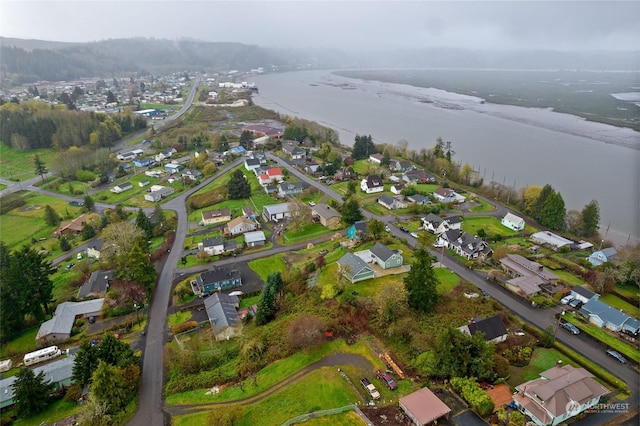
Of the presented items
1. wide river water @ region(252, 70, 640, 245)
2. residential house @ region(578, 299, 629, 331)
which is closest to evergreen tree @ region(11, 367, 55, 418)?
residential house @ region(578, 299, 629, 331)

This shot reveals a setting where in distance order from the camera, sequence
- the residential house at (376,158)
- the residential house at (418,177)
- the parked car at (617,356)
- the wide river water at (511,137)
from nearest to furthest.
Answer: the parked car at (617,356) < the wide river water at (511,137) < the residential house at (418,177) < the residential house at (376,158)

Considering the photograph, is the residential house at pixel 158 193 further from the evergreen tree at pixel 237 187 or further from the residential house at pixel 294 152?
the residential house at pixel 294 152

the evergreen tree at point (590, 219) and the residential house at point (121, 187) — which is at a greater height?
the evergreen tree at point (590, 219)

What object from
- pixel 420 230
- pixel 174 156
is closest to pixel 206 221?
pixel 420 230

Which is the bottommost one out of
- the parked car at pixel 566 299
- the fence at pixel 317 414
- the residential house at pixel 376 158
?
the fence at pixel 317 414

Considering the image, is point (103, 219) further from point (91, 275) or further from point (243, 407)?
point (243, 407)

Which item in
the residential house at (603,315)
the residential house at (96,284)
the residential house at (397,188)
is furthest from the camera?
the residential house at (397,188)

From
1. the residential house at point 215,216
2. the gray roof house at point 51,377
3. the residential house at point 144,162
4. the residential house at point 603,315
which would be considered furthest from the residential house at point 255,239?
the residential house at point 144,162

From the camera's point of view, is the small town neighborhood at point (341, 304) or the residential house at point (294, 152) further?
the residential house at point (294, 152)
